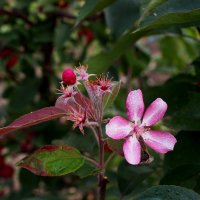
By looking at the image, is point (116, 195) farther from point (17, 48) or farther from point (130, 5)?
point (17, 48)

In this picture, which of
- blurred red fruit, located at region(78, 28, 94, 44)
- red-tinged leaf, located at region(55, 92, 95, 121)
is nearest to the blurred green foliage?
blurred red fruit, located at region(78, 28, 94, 44)

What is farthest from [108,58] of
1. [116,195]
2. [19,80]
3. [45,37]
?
[19,80]

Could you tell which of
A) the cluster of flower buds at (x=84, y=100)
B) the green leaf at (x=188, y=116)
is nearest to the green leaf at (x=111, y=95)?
the cluster of flower buds at (x=84, y=100)

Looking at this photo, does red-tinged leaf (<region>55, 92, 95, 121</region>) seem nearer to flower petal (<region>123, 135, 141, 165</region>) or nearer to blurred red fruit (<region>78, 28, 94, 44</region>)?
flower petal (<region>123, 135, 141, 165</region>)

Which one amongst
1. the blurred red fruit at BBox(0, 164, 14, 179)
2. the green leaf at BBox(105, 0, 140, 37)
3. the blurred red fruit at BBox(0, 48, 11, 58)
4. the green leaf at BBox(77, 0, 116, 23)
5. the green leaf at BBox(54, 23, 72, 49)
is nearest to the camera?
the green leaf at BBox(77, 0, 116, 23)

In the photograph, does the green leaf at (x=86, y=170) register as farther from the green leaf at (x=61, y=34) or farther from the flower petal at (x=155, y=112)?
the green leaf at (x=61, y=34)

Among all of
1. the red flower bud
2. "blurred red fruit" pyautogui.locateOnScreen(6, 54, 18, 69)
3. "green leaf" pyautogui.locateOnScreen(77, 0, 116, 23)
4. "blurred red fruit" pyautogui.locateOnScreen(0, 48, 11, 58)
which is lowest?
"blurred red fruit" pyautogui.locateOnScreen(6, 54, 18, 69)

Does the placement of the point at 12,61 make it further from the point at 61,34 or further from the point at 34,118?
the point at 34,118
